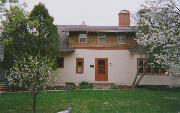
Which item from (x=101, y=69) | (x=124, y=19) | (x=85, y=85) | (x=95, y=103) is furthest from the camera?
(x=124, y=19)

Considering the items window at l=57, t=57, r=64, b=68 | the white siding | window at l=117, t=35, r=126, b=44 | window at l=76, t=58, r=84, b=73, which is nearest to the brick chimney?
window at l=117, t=35, r=126, b=44

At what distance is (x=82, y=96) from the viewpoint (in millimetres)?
30297

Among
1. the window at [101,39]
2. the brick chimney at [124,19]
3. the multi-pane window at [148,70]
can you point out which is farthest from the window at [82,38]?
the multi-pane window at [148,70]

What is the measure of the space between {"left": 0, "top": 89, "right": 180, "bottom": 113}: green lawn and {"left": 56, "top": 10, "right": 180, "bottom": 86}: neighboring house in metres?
9.26

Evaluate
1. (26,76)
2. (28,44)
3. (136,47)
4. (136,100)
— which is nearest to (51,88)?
(28,44)

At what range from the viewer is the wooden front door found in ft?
137

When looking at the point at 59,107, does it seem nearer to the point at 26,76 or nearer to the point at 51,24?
the point at 26,76

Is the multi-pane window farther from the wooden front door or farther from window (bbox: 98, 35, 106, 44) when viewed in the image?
window (bbox: 98, 35, 106, 44)

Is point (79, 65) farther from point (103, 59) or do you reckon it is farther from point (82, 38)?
point (82, 38)

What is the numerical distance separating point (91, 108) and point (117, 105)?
5.90 ft

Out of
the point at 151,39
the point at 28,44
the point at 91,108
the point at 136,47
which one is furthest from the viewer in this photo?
the point at 136,47

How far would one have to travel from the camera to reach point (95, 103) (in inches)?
1063

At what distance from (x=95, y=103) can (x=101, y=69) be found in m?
15.1

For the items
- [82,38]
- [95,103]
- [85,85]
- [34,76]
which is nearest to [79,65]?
[82,38]
